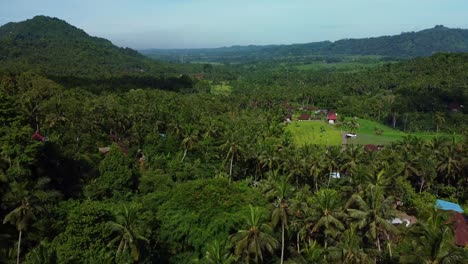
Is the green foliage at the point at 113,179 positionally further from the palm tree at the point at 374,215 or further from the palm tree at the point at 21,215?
the palm tree at the point at 374,215

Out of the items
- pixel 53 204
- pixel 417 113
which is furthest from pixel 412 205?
pixel 417 113

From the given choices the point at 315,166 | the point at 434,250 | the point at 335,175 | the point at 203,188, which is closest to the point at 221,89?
the point at 335,175

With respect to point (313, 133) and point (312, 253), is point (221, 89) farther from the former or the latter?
point (312, 253)

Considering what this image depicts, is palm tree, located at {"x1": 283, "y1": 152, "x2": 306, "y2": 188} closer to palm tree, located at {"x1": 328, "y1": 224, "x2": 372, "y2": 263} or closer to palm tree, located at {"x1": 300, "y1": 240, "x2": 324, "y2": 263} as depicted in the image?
palm tree, located at {"x1": 300, "y1": 240, "x2": 324, "y2": 263}

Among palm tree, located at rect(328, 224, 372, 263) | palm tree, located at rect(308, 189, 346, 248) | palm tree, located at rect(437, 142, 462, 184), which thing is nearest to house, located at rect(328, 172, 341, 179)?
palm tree, located at rect(437, 142, 462, 184)

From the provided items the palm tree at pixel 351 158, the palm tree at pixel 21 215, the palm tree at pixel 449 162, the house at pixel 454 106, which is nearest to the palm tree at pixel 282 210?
the palm tree at pixel 21 215

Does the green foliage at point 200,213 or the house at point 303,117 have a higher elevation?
the green foliage at point 200,213

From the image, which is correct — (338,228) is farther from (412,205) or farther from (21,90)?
(21,90)
